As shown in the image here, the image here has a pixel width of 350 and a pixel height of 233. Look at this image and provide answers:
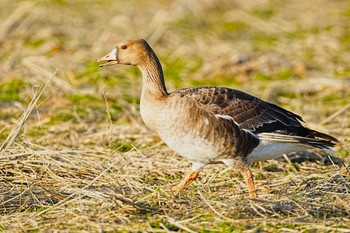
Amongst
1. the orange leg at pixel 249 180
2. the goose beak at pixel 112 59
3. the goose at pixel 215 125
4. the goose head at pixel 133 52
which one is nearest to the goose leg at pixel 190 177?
the goose at pixel 215 125

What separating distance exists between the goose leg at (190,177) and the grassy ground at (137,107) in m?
0.10

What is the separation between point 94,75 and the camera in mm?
11617

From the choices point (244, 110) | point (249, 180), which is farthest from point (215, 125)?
point (249, 180)

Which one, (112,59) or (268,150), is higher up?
(112,59)

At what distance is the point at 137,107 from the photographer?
10484 mm

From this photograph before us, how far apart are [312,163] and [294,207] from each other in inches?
83.6

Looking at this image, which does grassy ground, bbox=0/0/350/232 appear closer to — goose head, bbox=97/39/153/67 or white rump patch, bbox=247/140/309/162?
white rump patch, bbox=247/140/309/162

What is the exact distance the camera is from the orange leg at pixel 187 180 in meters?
6.96

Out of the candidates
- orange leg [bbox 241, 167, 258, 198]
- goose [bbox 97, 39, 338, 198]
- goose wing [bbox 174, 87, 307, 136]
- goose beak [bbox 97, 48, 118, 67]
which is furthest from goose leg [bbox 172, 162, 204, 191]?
goose beak [bbox 97, 48, 118, 67]

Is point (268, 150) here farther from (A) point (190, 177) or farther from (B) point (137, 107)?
(B) point (137, 107)

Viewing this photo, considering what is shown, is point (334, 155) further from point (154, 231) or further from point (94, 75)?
point (94, 75)

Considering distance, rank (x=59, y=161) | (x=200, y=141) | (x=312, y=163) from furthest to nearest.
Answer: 1. (x=312, y=163)
2. (x=59, y=161)
3. (x=200, y=141)

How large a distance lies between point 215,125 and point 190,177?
677 mm

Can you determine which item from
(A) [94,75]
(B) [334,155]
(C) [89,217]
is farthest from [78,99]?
(C) [89,217]
